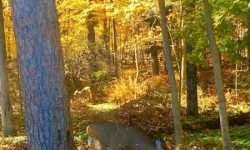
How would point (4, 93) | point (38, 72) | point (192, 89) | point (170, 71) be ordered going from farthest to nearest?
1. point (192, 89)
2. point (4, 93)
3. point (170, 71)
4. point (38, 72)

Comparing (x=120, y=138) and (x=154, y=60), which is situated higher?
(x=154, y=60)

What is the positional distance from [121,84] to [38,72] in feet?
41.4

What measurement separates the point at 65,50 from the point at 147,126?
891 centimetres

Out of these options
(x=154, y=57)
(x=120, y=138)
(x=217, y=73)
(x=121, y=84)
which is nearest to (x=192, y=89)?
(x=121, y=84)

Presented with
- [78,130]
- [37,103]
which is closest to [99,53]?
[78,130]

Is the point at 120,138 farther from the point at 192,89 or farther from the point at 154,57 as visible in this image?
the point at 154,57

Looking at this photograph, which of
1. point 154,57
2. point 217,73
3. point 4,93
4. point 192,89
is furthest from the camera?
point 154,57

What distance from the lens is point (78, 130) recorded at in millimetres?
12102

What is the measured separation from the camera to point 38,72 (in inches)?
195

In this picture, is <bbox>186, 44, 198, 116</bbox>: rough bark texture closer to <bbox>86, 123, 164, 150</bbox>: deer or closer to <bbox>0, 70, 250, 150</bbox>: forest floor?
<bbox>0, 70, 250, 150</bbox>: forest floor

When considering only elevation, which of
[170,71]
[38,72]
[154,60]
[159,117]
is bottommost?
[159,117]

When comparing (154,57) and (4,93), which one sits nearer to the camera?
(4,93)

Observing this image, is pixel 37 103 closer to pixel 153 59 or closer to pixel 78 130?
pixel 78 130

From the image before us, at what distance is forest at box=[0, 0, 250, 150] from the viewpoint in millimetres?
4973
